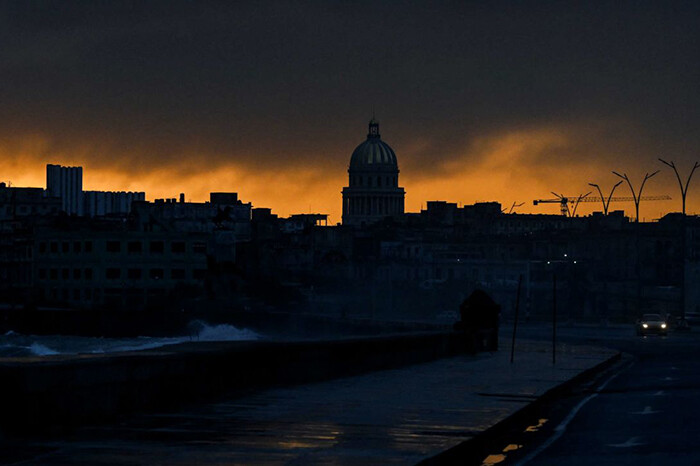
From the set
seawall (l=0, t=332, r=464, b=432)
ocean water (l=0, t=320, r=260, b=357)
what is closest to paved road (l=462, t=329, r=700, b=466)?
seawall (l=0, t=332, r=464, b=432)

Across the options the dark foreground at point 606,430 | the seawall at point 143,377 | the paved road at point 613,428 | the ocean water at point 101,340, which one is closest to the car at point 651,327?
the ocean water at point 101,340

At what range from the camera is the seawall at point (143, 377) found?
17562 mm

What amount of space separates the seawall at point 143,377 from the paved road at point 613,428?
4.75m

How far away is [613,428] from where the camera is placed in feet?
72.8

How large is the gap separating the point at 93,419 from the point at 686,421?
9057 millimetres

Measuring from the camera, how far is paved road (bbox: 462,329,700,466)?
59.0 feet

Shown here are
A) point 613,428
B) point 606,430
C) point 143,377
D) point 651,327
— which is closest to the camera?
point 143,377

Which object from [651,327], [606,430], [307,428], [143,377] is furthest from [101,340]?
[307,428]

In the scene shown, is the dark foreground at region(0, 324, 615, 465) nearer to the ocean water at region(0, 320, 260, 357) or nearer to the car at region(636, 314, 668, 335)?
the car at region(636, 314, 668, 335)

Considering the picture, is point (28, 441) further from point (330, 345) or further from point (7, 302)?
point (7, 302)

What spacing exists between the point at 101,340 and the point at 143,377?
114 m

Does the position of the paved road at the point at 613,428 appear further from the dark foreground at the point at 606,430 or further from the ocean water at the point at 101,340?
the ocean water at the point at 101,340

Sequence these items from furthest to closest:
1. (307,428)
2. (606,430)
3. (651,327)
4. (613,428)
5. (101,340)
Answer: (101,340) < (651,327) < (613,428) < (606,430) < (307,428)

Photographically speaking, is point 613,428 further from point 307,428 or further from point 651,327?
point 651,327
